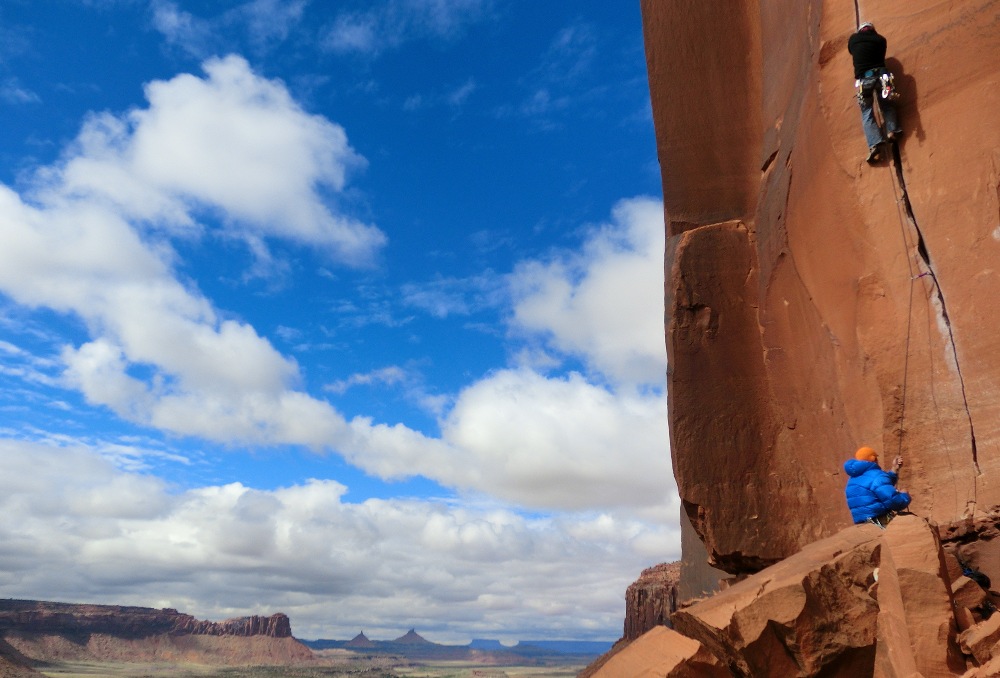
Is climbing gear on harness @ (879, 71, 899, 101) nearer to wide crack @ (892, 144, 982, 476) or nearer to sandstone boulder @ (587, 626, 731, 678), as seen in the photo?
wide crack @ (892, 144, 982, 476)

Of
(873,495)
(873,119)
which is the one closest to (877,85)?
(873,119)

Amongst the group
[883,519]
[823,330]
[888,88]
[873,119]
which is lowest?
[883,519]

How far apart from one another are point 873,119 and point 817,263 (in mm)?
2421

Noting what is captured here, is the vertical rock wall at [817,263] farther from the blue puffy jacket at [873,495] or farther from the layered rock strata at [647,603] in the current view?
the layered rock strata at [647,603]

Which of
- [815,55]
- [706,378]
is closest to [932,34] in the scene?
[815,55]

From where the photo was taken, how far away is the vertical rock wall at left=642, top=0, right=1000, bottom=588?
32.3 ft

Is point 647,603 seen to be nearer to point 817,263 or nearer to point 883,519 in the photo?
point 817,263

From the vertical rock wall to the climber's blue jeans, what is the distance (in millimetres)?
224

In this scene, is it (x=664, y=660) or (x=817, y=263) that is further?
(x=817, y=263)

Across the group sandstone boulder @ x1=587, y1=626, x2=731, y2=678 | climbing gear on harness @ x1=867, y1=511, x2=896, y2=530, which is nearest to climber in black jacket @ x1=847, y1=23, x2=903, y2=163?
climbing gear on harness @ x1=867, y1=511, x2=896, y2=530

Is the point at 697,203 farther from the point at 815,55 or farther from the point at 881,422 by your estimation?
the point at 881,422

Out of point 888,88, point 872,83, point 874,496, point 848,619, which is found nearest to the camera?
point 848,619

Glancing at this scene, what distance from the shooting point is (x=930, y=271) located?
10.2 metres

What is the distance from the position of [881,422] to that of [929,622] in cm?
413
